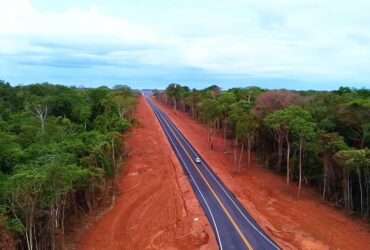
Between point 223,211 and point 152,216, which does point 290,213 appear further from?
point 152,216

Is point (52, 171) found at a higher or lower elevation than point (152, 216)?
higher

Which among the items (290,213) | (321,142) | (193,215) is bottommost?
(290,213)

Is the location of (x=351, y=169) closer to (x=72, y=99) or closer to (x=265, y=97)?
(x=265, y=97)

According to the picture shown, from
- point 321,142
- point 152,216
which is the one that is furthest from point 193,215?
point 321,142

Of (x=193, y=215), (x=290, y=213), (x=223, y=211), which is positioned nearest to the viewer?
(x=193, y=215)

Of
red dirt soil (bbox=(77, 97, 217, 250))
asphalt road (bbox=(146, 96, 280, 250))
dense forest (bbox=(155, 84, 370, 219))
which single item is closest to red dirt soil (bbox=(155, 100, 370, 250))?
asphalt road (bbox=(146, 96, 280, 250))

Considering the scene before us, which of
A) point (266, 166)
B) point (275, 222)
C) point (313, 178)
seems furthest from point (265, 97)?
point (275, 222)
